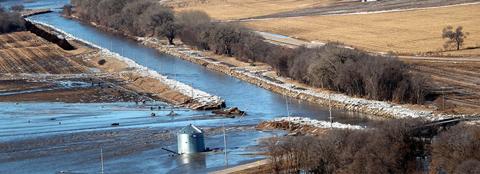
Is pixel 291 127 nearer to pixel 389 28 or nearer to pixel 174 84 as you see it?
pixel 174 84

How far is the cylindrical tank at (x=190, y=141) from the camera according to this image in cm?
3528

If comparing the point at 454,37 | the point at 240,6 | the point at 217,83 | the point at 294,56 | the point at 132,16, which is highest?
the point at 294,56

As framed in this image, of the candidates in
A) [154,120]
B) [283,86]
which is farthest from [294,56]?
[154,120]

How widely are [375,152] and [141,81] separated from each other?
1163 inches

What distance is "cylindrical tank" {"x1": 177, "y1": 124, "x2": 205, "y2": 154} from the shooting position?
116ft

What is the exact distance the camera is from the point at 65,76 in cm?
6012

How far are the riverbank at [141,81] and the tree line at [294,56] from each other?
5.17 meters

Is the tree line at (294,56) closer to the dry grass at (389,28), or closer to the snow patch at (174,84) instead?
the snow patch at (174,84)

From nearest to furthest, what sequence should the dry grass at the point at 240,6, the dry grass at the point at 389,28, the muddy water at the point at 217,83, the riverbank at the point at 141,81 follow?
the muddy water at the point at 217,83 → the riverbank at the point at 141,81 → the dry grass at the point at 389,28 → the dry grass at the point at 240,6

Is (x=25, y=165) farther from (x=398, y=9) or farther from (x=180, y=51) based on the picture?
(x=398, y=9)

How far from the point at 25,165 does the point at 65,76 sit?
25.1 meters

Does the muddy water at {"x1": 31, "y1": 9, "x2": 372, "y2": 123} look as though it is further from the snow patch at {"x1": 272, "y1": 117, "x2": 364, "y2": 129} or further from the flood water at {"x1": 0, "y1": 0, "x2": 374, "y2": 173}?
the snow patch at {"x1": 272, "y1": 117, "x2": 364, "y2": 129}

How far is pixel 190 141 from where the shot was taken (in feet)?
116

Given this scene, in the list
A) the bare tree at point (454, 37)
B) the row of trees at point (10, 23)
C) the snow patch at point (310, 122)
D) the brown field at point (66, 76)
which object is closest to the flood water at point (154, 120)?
the snow patch at point (310, 122)
